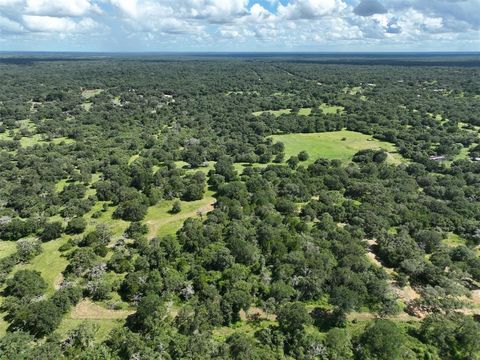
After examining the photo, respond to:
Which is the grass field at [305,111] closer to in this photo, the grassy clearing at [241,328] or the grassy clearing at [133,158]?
the grassy clearing at [133,158]

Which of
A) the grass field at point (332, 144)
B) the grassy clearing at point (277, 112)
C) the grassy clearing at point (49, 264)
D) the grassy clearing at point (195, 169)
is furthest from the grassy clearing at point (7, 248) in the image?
the grassy clearing at point (277, 112)

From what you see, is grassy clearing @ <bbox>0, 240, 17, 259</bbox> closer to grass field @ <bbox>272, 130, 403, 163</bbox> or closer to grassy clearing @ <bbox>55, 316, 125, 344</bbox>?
grassy clearing @ <bbox>55, 316, 125, 344</bbox>

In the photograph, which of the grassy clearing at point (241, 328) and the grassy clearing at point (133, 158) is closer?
the grassy clearing at point (241, 328)

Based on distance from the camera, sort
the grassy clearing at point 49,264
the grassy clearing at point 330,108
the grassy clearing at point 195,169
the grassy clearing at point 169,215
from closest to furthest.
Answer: the grassy clearing at point 49,264, the grassy clearing at point 169,215, the grassy clearing at point 195,169, the grassy clearing at point 330,108

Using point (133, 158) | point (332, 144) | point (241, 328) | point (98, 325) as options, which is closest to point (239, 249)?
point (241, 328)

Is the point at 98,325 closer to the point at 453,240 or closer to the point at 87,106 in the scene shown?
the point at 453,240

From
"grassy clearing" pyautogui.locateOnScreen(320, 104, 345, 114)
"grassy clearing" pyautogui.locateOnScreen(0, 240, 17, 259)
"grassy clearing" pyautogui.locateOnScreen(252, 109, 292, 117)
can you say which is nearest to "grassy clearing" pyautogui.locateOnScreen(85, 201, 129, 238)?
"grassy clearing" pyautogui.locateOnScreen(0, 240, 17, 259)
